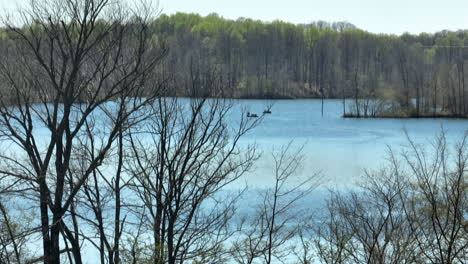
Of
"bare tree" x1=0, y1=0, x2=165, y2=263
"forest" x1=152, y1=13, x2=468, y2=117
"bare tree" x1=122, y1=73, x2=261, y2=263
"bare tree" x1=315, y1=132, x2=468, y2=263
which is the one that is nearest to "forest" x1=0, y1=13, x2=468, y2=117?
"forest" x1=152, y1=13, x2=468, y2=117

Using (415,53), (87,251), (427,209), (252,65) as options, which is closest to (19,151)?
(87,251)

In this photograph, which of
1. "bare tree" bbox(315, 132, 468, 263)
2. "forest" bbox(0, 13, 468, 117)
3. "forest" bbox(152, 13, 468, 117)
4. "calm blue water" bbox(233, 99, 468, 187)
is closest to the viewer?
"bare tree" bbox(315, 132, 468, 263)

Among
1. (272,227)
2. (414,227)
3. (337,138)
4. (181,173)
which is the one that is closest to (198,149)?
(181,173)

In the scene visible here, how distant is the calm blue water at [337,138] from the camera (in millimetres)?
18578

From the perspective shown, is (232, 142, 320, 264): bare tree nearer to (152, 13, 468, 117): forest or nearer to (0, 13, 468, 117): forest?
(0, 13, 468, 117): forest

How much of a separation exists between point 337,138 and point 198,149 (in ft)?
73.8

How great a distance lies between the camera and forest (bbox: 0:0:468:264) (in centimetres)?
728

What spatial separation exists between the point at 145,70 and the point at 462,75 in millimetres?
45690

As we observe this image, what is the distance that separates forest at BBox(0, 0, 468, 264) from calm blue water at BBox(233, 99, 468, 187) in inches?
26.5

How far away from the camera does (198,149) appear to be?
7805mm

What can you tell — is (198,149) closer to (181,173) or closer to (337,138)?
(181,173)

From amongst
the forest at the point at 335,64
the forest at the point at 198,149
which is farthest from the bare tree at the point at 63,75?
the forest at the point at 335,64

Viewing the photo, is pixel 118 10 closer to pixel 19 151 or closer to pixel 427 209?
pixel 427 209

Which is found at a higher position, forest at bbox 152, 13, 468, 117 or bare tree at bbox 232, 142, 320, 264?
forest at bbox 152, 13, 468, 117
